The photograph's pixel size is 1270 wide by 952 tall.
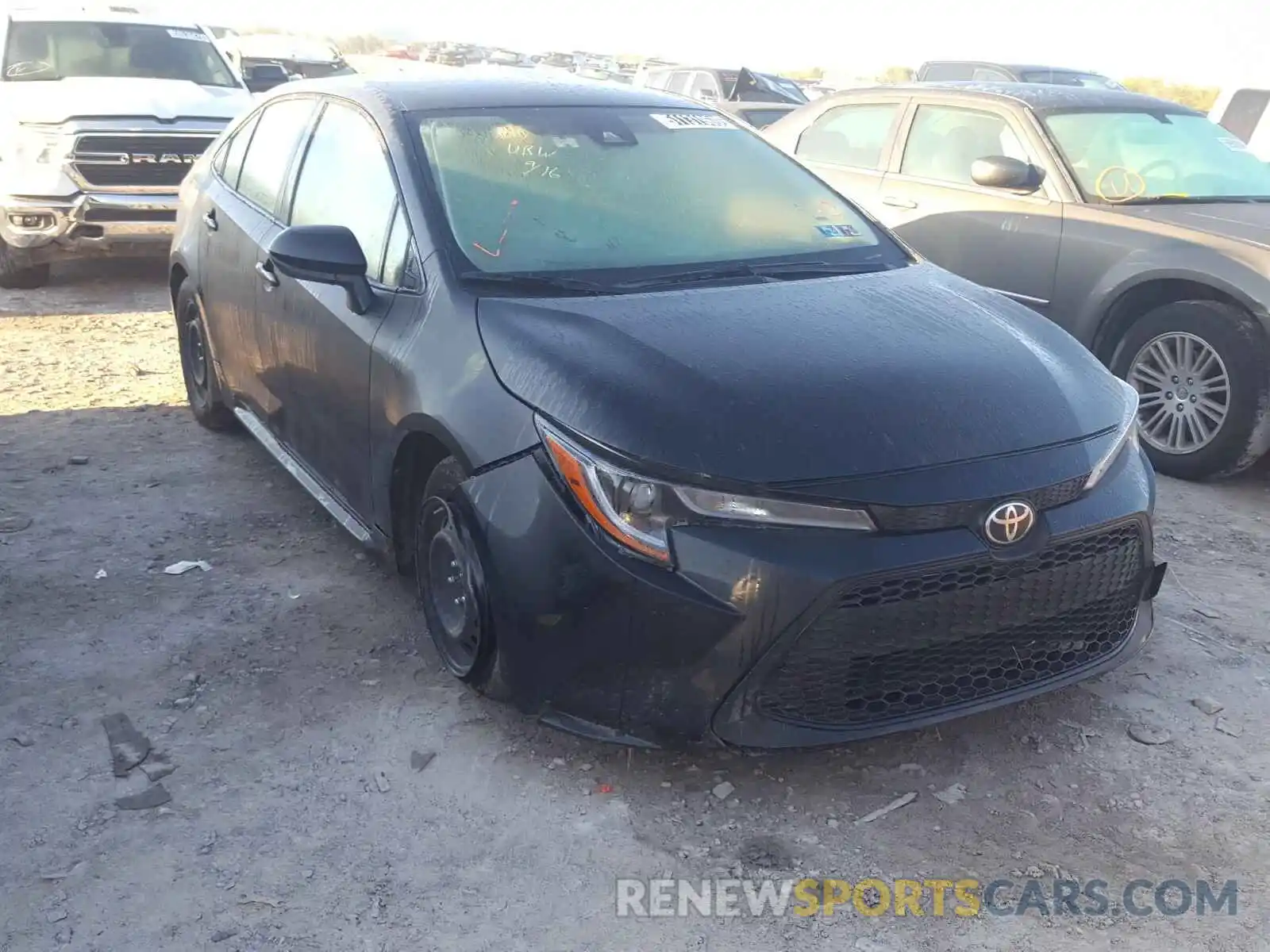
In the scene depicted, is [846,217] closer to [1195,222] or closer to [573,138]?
[573,138]

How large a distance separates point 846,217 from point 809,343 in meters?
1.23

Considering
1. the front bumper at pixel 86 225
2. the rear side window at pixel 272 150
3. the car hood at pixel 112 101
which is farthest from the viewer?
the car hood at pixel 112 101

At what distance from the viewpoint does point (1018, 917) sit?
274 centimetres

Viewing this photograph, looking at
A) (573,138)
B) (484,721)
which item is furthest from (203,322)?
(484,721)

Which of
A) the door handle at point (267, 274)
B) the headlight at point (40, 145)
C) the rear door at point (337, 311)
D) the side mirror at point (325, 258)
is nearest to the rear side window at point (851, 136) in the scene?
the rear door at point (337, 311)

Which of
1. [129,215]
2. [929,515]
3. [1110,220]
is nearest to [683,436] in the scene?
[929,515]

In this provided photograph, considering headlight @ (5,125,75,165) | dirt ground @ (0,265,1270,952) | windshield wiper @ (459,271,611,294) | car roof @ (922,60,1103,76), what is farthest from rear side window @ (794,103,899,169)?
car roof @ (922,60,1103,76)

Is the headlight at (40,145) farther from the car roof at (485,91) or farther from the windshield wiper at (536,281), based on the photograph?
the windshield wiper at (536,281)

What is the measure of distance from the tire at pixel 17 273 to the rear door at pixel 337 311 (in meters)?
5.25

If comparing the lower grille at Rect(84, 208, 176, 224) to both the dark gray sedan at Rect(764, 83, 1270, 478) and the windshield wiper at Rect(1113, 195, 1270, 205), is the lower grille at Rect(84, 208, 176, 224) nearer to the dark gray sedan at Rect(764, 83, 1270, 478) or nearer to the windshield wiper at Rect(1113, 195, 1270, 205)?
the dark gray sedan at Rect(764, 83, 1270, 478)

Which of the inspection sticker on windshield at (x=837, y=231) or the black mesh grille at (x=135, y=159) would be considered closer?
the inspection sticker on windshield at (x=837, y=231)

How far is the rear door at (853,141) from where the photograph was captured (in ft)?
23.6

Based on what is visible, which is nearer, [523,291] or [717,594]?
[717,594]

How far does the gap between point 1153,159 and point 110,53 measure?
7.77 metres
